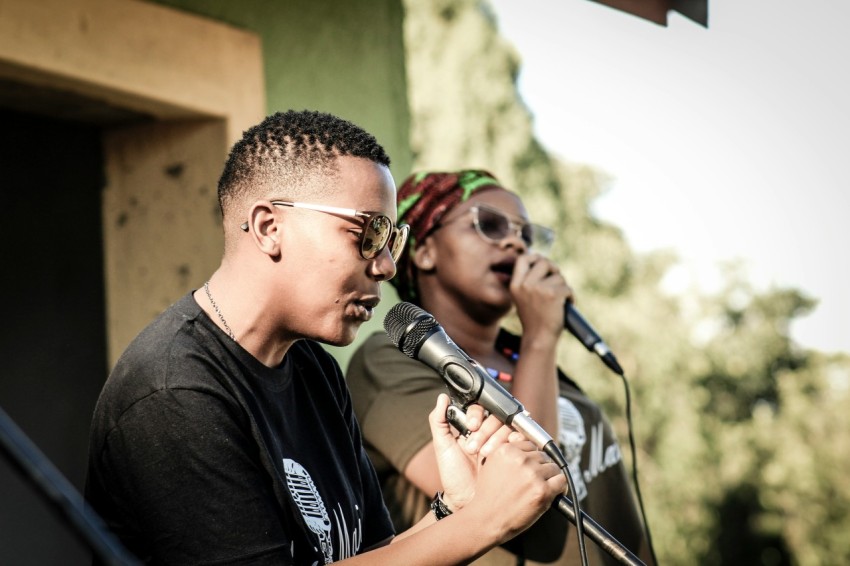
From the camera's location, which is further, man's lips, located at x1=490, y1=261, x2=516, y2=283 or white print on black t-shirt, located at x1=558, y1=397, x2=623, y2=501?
man's lips, located at x1=490, y1=261, x2=516, y2=283

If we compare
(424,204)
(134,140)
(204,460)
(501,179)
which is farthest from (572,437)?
(501,179)

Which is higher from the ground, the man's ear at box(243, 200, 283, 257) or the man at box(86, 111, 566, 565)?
the man's ear at box(243, 200, 283, 257)

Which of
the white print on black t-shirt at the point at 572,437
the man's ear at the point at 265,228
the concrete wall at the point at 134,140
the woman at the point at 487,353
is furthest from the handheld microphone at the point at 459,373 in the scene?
the concrete wall at the point at 134,140

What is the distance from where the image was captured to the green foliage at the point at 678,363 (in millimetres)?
15742

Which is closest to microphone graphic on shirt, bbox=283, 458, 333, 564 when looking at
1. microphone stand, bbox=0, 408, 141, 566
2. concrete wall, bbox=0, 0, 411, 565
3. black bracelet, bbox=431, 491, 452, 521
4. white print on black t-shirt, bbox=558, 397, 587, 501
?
black bracelet, bbox=431, 491, 452, 521

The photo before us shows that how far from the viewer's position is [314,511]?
7.91ft

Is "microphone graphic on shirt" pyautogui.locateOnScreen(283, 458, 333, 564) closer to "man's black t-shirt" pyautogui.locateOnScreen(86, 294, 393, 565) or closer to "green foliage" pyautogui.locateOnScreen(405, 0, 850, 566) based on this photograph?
"man's black t-shirt" pyautogui.locateOnScreen(86, 294, 393, 565)

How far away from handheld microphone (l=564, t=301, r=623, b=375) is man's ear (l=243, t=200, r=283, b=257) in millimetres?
1488

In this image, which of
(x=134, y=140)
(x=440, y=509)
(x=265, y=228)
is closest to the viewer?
(x=265, y=228)

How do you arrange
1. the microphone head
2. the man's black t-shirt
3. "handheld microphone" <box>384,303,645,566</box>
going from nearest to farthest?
the man's black t-shirt < "handheld microphone" <box>384,303,645,566</box> < the microphone head

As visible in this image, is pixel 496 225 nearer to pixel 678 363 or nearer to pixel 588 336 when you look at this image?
pixel 588 336

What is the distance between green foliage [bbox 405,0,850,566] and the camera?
620 inches

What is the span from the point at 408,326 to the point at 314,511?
44 cm

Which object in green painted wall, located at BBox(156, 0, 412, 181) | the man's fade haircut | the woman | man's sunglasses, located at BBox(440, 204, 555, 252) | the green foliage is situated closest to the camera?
the man's fade haircut
